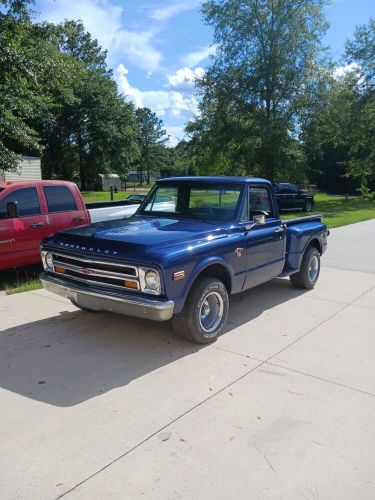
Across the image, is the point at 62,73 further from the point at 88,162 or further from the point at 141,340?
the point at 88,162

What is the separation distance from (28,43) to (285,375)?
1299cm

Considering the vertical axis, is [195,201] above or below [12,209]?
above

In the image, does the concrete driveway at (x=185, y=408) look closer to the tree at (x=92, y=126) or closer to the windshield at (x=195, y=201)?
the windshield at (x=195, y=201)

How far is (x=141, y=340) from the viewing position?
15.8 feet

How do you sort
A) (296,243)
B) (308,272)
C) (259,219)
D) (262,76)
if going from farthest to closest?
(262,76)
(308,272)
(296,243)
(259,219)

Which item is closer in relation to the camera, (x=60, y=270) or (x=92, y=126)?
(x=60, y=270)

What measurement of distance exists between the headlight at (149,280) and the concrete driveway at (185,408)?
72cm

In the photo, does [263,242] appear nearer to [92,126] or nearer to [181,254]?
[181,254]

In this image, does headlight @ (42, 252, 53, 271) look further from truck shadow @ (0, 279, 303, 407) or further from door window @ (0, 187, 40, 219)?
door window @ (0, 187, 40, 219)

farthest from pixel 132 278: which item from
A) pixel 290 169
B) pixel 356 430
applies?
pixel 290 169

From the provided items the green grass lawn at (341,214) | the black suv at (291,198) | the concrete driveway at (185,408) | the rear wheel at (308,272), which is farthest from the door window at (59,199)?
the black suv at (291,198)

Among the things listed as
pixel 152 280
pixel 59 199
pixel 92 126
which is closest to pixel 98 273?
pixel 152 280

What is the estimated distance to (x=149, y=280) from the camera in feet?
13.6

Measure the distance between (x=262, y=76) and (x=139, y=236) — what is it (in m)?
26.2
